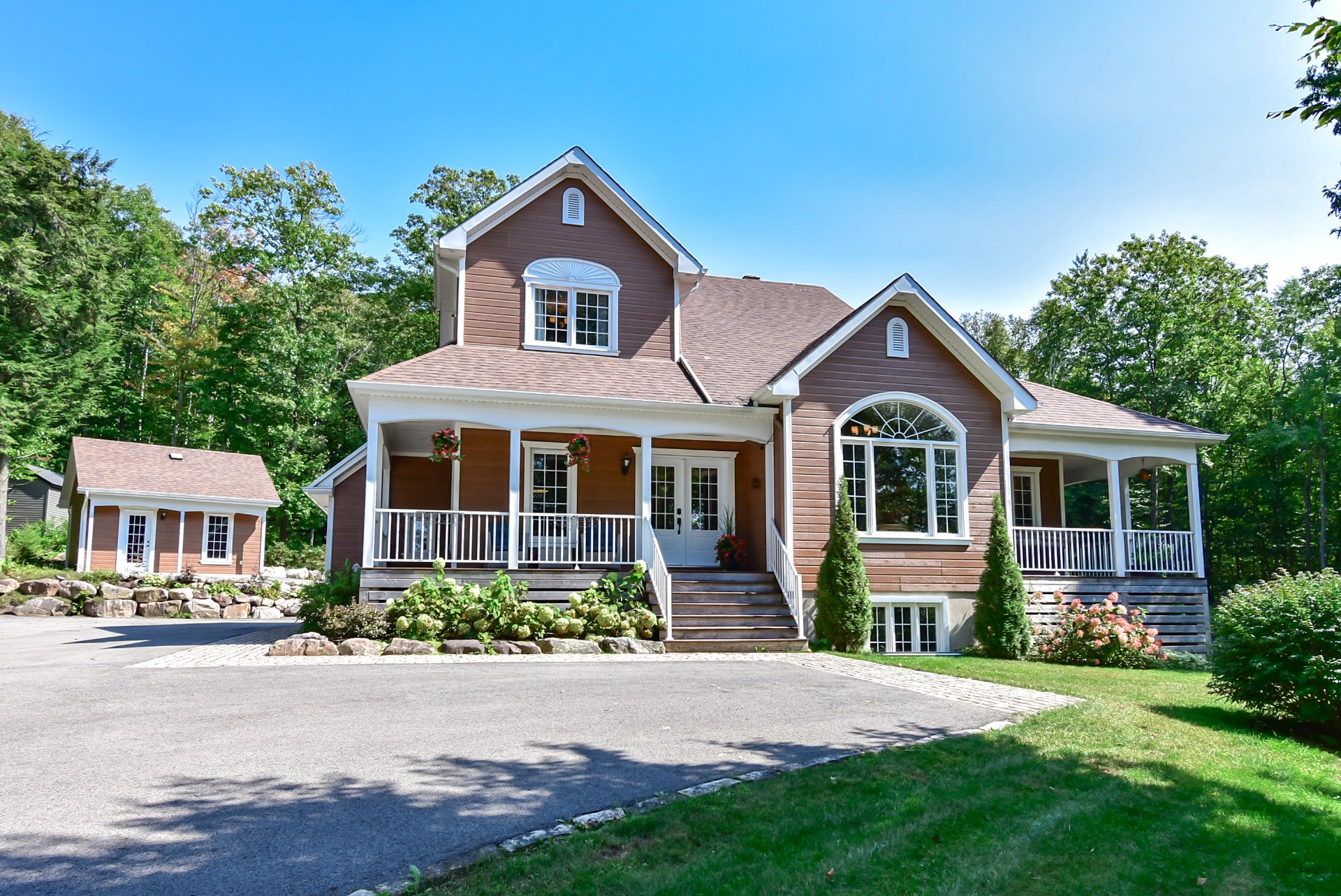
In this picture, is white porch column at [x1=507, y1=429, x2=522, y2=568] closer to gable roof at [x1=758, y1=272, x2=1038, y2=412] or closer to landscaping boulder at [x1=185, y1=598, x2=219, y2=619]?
gable roof at [x1=758, y1=272, x2=1038, y2=412]

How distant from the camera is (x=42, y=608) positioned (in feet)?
66.7

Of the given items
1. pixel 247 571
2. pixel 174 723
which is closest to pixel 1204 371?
pixel 174 723

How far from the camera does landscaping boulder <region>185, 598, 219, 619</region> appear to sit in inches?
835

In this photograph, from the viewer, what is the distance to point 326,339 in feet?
108

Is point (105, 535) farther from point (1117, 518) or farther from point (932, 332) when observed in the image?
point (1117, 518)

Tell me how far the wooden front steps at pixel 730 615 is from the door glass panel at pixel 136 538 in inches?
821

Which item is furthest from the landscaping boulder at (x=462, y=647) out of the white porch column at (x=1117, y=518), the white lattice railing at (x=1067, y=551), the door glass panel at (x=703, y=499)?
the white porch column at (x=1117, y=518)

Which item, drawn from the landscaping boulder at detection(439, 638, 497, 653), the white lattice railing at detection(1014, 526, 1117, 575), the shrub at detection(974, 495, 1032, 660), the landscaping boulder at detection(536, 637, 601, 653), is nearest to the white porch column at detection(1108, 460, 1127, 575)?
the white lattice railing at detection(1014, 526, 1117, 575)

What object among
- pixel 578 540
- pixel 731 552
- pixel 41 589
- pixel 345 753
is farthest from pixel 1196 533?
pixel 41 589

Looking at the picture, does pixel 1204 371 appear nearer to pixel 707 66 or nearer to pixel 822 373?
pixel 822 373

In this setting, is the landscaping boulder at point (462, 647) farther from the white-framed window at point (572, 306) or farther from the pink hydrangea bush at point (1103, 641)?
the pink hydrangea bush at point (1103, 641)

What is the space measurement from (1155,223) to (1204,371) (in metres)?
6.15

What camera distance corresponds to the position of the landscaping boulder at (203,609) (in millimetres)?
21219

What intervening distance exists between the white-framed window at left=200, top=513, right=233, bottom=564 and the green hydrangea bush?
749 inches
